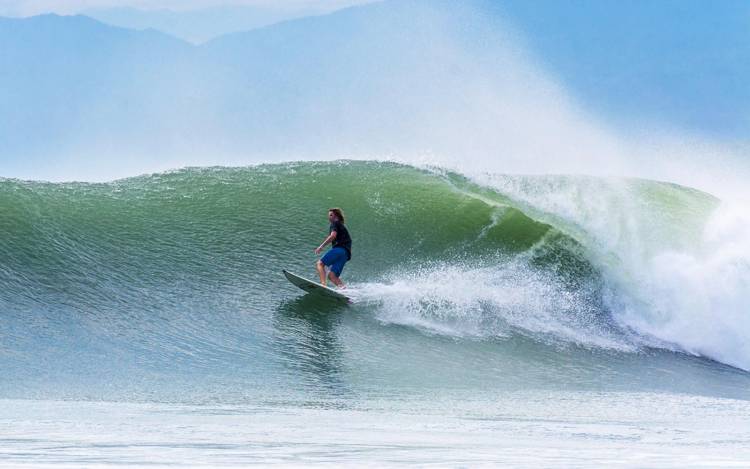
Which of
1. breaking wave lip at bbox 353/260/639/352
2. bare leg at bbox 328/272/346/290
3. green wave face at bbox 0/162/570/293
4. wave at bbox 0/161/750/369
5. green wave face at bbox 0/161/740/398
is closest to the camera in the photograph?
green wave face at bbox 0/161/740/398

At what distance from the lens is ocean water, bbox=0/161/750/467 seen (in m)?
4.91

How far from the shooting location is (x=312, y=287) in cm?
991

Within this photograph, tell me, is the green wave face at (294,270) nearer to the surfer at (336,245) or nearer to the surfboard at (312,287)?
the surfboard at (312,287)

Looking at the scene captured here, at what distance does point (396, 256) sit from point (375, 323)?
1.95m

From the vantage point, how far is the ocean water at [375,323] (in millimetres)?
4910

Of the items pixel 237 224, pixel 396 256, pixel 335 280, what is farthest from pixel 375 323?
pixel 237 224

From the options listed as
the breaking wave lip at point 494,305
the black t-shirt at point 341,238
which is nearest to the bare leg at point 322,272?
the black t-shirt at point 341,238

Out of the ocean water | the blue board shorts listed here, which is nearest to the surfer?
the blue board shorts

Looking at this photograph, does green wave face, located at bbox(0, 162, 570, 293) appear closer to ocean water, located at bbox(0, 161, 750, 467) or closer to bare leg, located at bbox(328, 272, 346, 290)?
ocean water, located at bbox(0, 161, 750, 467)

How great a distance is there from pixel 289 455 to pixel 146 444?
0.73m

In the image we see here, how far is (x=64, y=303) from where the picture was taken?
30.2 feet

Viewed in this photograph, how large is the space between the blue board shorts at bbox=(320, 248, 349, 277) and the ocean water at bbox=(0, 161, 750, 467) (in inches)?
14.3

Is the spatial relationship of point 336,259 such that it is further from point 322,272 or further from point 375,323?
point 375,323

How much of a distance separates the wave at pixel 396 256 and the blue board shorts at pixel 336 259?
1.31 ft
